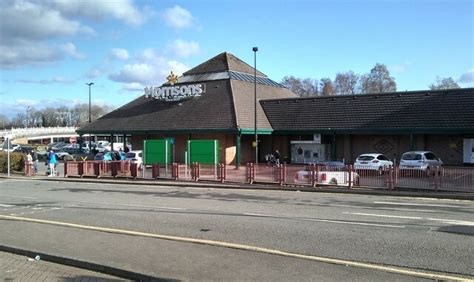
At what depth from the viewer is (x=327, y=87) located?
116 meters

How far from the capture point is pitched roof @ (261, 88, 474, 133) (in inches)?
1315

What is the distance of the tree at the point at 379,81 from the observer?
107 meters

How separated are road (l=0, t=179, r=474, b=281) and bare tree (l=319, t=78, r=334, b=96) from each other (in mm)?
97807

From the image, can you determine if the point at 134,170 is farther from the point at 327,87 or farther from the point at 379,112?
the point at 327,87

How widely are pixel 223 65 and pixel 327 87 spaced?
71826mm

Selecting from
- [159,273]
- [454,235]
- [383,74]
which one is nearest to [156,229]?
[159,273]

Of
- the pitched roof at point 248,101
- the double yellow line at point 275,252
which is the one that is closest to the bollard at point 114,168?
the pitched roof at point 248,101

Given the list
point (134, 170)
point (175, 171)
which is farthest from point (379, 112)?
point (134, 170)

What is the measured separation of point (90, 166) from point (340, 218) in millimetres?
22157

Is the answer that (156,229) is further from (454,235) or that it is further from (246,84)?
(246,84)

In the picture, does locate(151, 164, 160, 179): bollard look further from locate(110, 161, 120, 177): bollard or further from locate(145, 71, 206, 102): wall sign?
locate(145, 71, 206, 102): wall sign

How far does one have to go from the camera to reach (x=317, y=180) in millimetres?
22719

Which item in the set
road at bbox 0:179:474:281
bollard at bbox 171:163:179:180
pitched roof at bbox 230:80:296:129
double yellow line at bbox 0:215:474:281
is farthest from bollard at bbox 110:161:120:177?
double yellow line at bbox 0:215:474:281

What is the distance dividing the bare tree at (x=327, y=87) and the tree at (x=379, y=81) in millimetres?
7562
